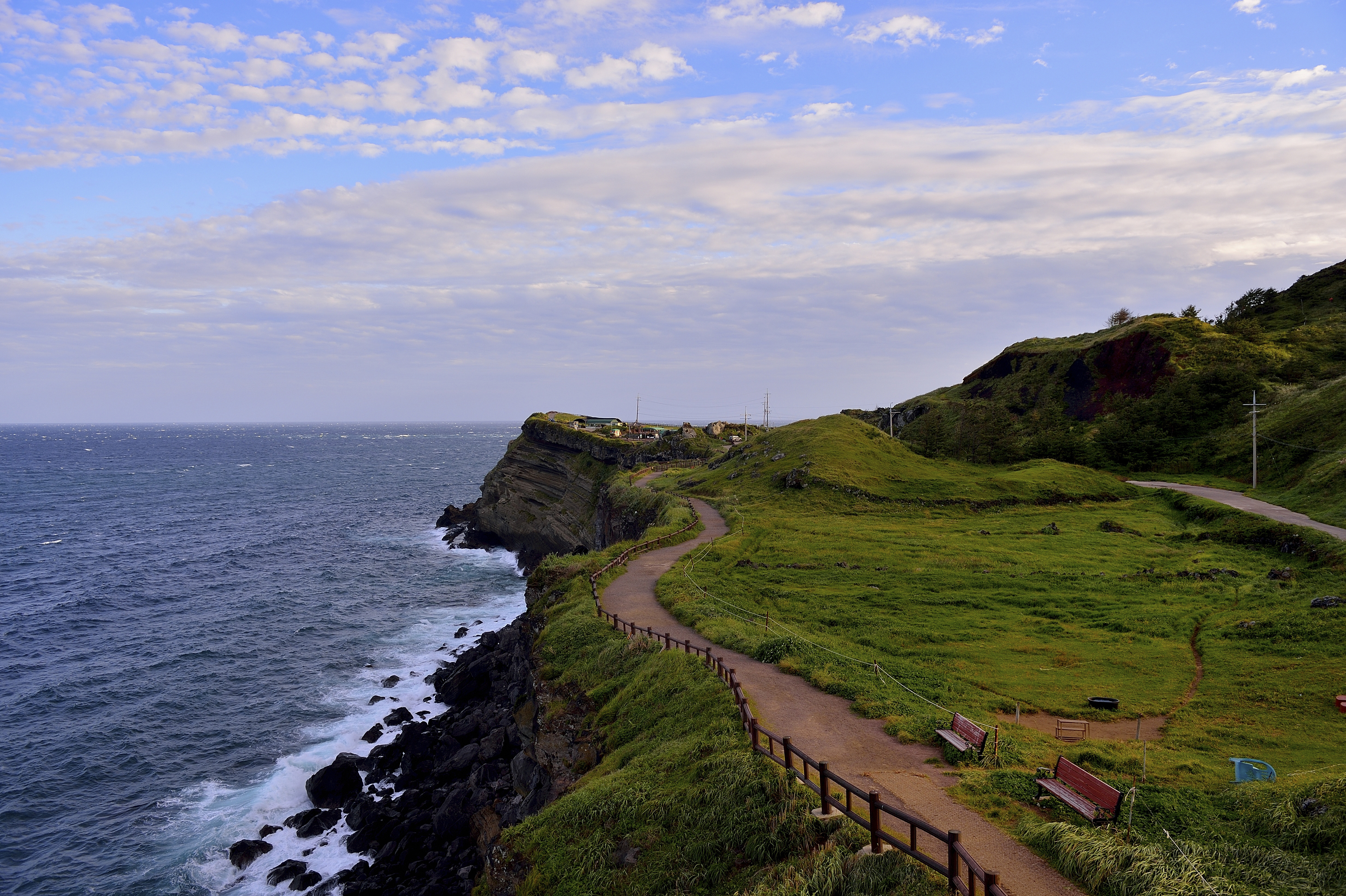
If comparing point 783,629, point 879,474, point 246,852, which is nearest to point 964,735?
point 783,629

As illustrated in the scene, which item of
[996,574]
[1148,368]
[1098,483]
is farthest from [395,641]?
[1148,368]

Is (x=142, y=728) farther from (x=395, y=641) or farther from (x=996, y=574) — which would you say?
(x=996, y=574)

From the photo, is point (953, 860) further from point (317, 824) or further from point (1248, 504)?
point (1248, 504)

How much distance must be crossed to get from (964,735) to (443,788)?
25659 millimetres

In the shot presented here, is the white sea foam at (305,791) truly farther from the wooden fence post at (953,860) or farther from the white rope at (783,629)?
the wooden fence post at (953,860)

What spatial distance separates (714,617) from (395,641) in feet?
119

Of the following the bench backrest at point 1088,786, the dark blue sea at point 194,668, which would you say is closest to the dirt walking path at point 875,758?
the bench backrest at point 1088,786

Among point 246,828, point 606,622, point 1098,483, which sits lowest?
point 246,828

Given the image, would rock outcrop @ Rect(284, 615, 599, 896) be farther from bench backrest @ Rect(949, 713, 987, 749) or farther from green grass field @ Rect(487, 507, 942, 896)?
bench backrest @ Rect(949, 713, 987, 749)

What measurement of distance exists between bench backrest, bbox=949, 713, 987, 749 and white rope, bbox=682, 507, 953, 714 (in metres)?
1.98

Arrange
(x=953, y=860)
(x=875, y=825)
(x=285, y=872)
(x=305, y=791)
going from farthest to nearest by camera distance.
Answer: (x=305, y=791)
(x=285, y=872)
(x=875, y=825)
(x=953, y=860)

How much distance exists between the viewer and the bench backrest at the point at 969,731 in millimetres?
15562

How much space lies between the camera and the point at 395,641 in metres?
55.0

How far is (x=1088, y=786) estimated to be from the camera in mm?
12562
